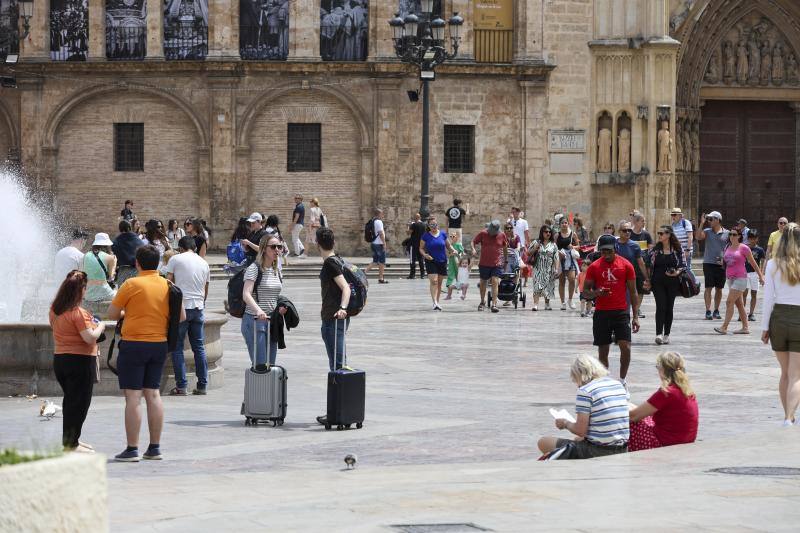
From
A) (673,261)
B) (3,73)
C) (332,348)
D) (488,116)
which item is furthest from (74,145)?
(332,348)

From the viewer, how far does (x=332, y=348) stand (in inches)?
588

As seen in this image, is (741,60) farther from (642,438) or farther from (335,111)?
(642,438)

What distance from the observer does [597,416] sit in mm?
11305

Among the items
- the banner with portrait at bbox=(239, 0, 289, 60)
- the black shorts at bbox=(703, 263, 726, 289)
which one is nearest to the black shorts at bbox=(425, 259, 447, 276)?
the black shorts at bbox=(703, 263, 726, 289)

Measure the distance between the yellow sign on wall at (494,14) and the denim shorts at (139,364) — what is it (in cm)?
3059

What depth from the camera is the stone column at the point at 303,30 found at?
41.1m

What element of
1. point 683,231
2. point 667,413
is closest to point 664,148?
point 683,231

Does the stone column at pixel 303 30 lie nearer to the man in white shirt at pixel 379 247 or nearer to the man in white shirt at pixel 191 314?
the man in white shirt at pixel 379 247

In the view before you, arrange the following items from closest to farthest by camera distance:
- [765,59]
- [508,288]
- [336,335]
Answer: [336,335], [508,288], [765,59]

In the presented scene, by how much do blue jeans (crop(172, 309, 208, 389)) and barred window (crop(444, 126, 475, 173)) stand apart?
2611 cm

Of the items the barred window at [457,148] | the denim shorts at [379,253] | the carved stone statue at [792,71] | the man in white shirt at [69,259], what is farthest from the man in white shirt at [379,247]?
A: the man in white shirt at [69,259]

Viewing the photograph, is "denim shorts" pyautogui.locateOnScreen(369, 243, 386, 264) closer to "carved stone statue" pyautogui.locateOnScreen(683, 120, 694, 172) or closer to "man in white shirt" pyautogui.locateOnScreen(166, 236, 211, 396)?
"carved stone statue" pyautogui.locateOnScreen(683, 120, 694, 172)

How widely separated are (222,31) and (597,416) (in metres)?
31.0

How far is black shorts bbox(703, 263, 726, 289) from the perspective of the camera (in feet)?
84.6
